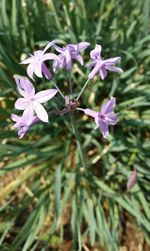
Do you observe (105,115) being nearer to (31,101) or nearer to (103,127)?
(103,127)

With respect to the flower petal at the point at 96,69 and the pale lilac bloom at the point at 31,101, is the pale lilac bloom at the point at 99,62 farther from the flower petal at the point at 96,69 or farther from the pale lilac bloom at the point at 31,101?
the pale lilac bloom at the point at 31,101

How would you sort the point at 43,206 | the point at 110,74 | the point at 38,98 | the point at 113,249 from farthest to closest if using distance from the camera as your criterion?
the point at 110,74 → the point at 43,206 → the point at 113,249 → the point at 38,98

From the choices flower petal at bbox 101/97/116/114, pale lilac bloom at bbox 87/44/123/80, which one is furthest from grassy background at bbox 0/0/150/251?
flower petal at bbox 101/97/116/114

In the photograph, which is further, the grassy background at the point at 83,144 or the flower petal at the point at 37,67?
the grassy background at the point at 83,144

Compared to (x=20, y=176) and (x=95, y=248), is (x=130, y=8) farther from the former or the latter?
(x=95, y=248)

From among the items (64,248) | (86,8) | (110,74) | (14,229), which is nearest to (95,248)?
(64,248)

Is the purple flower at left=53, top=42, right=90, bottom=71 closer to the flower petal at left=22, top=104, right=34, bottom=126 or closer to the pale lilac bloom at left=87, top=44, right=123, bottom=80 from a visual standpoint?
the pale lilac bloom at left=87, top=44, right=123, bottom=80

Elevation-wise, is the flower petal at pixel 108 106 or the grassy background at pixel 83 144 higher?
the flower petal at pixel 108 106

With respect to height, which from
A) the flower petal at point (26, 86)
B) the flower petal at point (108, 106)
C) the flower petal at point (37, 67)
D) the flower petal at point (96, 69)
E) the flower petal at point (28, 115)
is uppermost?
the flower petal at point (37, 67)

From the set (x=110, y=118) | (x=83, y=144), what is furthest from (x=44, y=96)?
(x=83, y=144)

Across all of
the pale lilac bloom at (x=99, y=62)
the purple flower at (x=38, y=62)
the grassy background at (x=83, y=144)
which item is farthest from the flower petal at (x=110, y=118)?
the grassy background at (x=83, y=144)
